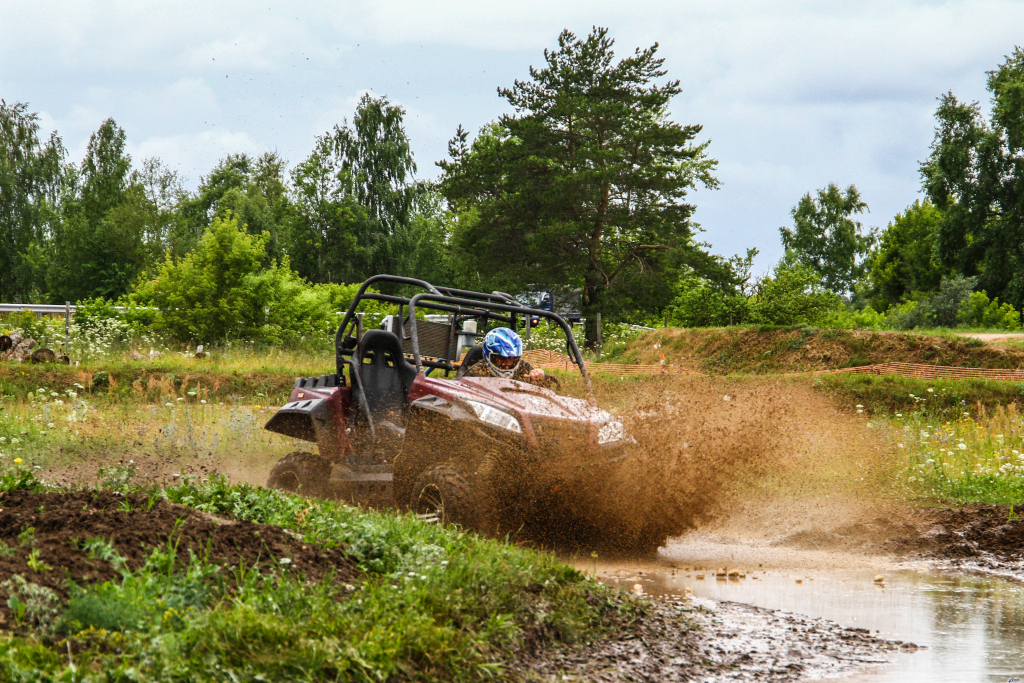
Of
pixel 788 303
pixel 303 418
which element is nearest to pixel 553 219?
pixel 788 303

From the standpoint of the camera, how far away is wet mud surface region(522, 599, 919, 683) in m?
4.32

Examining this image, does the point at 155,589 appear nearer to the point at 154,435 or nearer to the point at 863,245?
the point at 154,435

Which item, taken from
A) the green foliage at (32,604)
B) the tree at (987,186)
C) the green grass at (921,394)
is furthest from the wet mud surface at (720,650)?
the tree at (987,186)

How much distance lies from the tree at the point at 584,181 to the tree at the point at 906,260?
101ft

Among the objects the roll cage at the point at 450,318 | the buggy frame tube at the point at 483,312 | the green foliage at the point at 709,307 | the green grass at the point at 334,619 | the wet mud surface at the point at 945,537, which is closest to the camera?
the green grass at the point at 334,619

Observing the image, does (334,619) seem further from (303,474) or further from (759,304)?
(759,304)

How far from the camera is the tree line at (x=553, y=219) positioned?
1288 inches

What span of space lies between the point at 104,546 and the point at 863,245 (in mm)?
75169

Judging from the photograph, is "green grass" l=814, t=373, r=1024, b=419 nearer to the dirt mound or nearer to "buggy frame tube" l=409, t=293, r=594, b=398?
"buggy frame tube" l=409, t=293, r=594, b=398

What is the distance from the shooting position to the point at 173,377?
57.8ft

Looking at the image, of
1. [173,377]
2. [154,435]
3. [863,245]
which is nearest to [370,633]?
[154,435]

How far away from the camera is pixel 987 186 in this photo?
146 feet

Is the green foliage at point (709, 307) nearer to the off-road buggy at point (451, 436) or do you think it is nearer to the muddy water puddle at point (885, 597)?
the off-road buggy at point (451, 436)

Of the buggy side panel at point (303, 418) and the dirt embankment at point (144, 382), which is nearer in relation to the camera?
the buggy side panel at point (303, 418)
